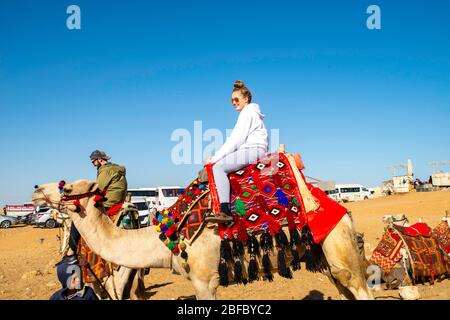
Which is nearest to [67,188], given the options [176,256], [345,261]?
[176,256]

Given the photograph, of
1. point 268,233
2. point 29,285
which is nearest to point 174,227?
point 268,233

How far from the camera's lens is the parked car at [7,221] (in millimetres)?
38062

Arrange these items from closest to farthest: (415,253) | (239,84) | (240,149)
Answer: (240,149)
(239,84)
(415,253)

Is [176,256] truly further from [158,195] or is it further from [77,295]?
[158,195]

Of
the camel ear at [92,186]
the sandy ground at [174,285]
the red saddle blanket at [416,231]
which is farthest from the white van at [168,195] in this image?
the camel ear at [92,186]

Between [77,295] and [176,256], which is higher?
[176,256]

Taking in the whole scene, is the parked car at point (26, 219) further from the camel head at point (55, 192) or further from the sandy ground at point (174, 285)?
the camel head at point (55, 192)

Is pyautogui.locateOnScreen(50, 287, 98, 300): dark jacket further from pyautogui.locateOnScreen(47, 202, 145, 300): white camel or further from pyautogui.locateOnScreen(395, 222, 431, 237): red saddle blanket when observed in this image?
pyautogui.locateOnScreen(395, 222, 431, 237): red saddle blanket

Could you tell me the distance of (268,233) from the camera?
498 cm

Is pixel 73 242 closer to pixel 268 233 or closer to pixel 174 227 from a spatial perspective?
pixel 174 227

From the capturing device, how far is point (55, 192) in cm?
495

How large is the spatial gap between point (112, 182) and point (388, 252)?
636 centimetres

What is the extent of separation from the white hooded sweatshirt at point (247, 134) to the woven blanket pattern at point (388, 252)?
5424mm
